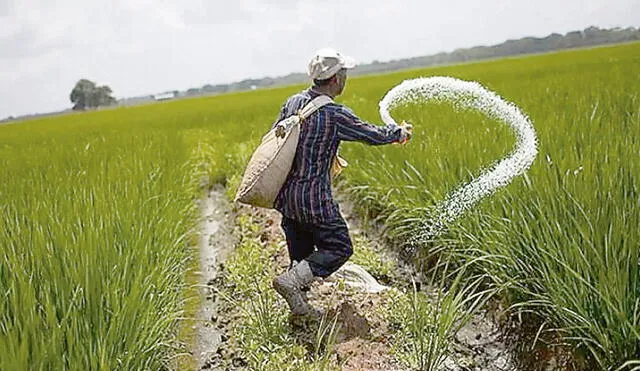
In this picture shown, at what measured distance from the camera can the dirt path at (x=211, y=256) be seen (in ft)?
9.20

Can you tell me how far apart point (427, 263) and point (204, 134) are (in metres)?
8.16

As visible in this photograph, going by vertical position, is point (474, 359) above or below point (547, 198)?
below

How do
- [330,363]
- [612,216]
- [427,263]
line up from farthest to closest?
[427,263] < [330,363] < [612,216]

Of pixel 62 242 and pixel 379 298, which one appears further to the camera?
pixel 379 298

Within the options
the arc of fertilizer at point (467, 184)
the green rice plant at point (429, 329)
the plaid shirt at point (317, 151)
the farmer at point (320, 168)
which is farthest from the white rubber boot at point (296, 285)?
the arc of fertilizer at point (467, 184)

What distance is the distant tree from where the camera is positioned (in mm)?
55438

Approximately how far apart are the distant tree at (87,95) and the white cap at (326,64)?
56740mm

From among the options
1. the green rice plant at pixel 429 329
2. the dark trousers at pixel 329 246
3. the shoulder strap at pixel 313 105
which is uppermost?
the shoulder strap at pixel 313 105

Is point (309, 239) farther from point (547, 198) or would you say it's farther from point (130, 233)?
point (547, 198)

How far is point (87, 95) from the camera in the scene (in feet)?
183

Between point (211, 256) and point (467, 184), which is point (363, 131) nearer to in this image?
point (467, 184)

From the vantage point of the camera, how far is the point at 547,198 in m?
2.46

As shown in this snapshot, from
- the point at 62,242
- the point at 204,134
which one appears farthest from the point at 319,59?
the point at 204,134

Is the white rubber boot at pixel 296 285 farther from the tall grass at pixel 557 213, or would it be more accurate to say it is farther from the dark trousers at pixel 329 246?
the tall grass at pixel 557 213
